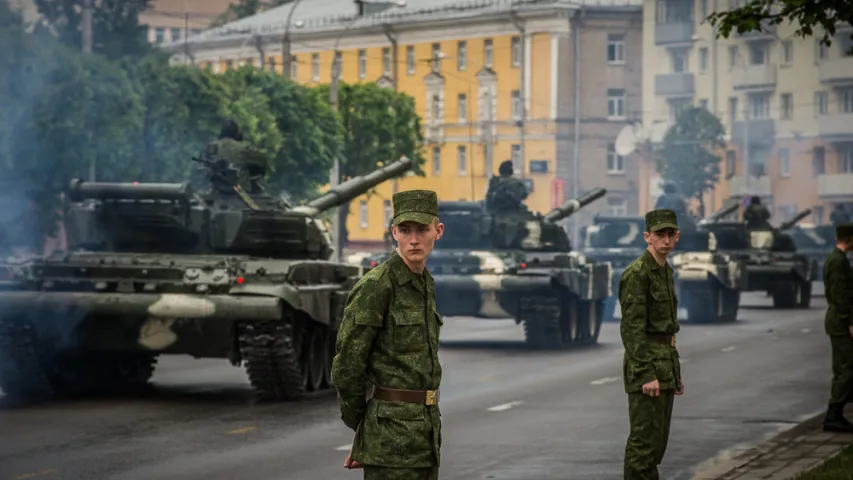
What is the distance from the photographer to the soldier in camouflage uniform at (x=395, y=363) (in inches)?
350

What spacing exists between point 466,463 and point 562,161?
69.6 m

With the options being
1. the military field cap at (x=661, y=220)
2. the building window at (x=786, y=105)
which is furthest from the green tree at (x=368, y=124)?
the military field cap at (x=661, y=220)

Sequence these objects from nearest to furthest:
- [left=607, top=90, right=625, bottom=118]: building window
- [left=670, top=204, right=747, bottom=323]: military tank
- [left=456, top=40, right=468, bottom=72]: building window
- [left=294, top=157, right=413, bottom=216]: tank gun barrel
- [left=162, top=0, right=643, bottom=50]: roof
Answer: [left=294, top=157, right=413, bottom=216]: tank gun barrel, [left=670, top=204, right=747, bottom=323]: military tank, [left=162, top=0, right=643, bottom=50]: roof, [left=456, top=40, right=468, bottom=72]: building window, [left=607, top=90, right=625, bottom=118]: building window

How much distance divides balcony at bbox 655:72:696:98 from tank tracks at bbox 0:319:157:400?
205ft

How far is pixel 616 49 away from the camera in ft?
282

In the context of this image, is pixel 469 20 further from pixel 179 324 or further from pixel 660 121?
pixel 179 324

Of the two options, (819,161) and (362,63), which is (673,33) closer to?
(819,161)

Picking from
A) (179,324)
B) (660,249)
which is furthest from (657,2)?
(660,249)

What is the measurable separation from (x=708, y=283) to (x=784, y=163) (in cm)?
4529

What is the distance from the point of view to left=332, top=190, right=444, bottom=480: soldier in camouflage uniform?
8.90m

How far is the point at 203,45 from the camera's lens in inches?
3482

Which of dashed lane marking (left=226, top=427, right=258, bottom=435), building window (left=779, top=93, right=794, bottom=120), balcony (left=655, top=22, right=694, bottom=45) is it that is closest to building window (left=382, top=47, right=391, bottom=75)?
balcony (left=655, top=22, right=694, bottom=45)

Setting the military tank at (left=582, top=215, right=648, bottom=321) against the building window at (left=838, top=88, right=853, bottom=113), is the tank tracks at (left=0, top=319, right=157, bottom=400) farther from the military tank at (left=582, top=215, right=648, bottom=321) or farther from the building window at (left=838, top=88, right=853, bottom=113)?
the building window at (left=838, top=88, right=853, bottom=113)

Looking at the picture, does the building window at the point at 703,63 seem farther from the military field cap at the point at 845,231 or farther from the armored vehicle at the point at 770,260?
the military field cap at the point at 845,231
